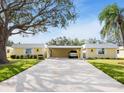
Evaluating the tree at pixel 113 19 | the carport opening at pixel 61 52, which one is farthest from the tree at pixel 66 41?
the tree at pixel 113 19

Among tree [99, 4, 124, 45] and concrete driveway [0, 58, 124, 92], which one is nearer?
concrete driveway [0, 58, 124, 92]

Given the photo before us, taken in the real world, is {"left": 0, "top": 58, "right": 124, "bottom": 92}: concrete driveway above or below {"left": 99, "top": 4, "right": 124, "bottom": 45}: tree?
below

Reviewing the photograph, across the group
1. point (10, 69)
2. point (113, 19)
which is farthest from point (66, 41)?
point (10, 69)

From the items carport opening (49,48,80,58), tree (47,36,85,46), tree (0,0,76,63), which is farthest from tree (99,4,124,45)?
tree (47,36,85,46)

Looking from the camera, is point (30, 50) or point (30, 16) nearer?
point (30, 16)

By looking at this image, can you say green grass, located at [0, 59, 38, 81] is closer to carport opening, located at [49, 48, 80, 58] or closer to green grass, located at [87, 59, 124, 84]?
green grass, located at [87, 59, 124, 84]

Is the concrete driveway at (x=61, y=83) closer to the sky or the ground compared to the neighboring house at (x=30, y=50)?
closer to the ground

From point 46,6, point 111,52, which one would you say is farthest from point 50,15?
point 111,52

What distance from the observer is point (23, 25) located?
32.0 meters

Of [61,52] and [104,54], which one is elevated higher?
[61,52]

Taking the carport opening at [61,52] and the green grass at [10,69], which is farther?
the carport opening at [61,52]

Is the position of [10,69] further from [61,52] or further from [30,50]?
[61,52]

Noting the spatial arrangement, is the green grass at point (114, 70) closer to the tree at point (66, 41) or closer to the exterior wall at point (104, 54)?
the exterior wall at point (104, 54)

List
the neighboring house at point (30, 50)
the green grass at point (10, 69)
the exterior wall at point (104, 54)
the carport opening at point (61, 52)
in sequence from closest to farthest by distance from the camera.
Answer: the green grass at point (10, 69)
the neighboring house at point (30, 50)
the exterior wall at point (104, 54)
the carport opening at point (61, 52)
